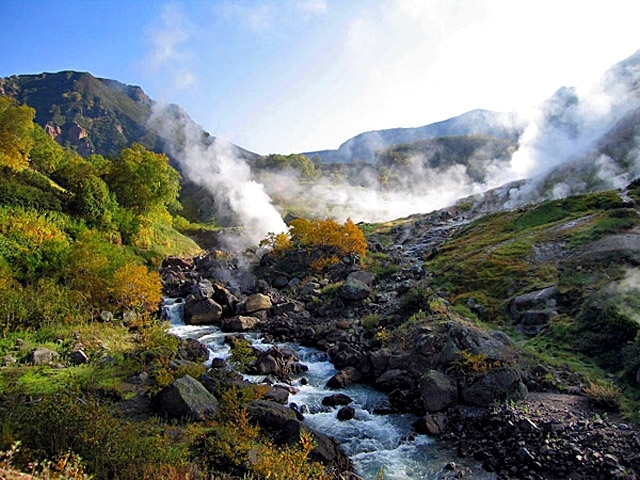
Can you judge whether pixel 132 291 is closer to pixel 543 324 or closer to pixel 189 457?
pixel 189 457

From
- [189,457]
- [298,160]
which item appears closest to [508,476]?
[189,457]

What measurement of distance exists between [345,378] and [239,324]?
1207cm

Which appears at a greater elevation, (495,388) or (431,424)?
(495,388)

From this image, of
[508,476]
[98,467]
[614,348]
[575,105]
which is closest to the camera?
[98,467]

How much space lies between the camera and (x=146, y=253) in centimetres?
5012

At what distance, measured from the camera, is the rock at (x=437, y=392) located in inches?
672

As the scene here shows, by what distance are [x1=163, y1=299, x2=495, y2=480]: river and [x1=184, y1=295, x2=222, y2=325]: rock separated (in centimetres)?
971

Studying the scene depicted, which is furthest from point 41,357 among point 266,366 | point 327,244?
point 327,244

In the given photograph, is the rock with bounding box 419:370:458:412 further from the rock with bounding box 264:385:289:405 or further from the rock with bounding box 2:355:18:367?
the rock with bounding box 2:355:18:367

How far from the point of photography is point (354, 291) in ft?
A: 108

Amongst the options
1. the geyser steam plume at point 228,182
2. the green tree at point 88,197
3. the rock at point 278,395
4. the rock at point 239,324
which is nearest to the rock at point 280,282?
the rock at point 239,324

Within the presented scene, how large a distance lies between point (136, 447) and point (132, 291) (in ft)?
61.5

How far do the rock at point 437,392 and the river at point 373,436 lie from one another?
960mm

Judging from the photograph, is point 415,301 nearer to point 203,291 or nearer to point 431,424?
point 431,424
